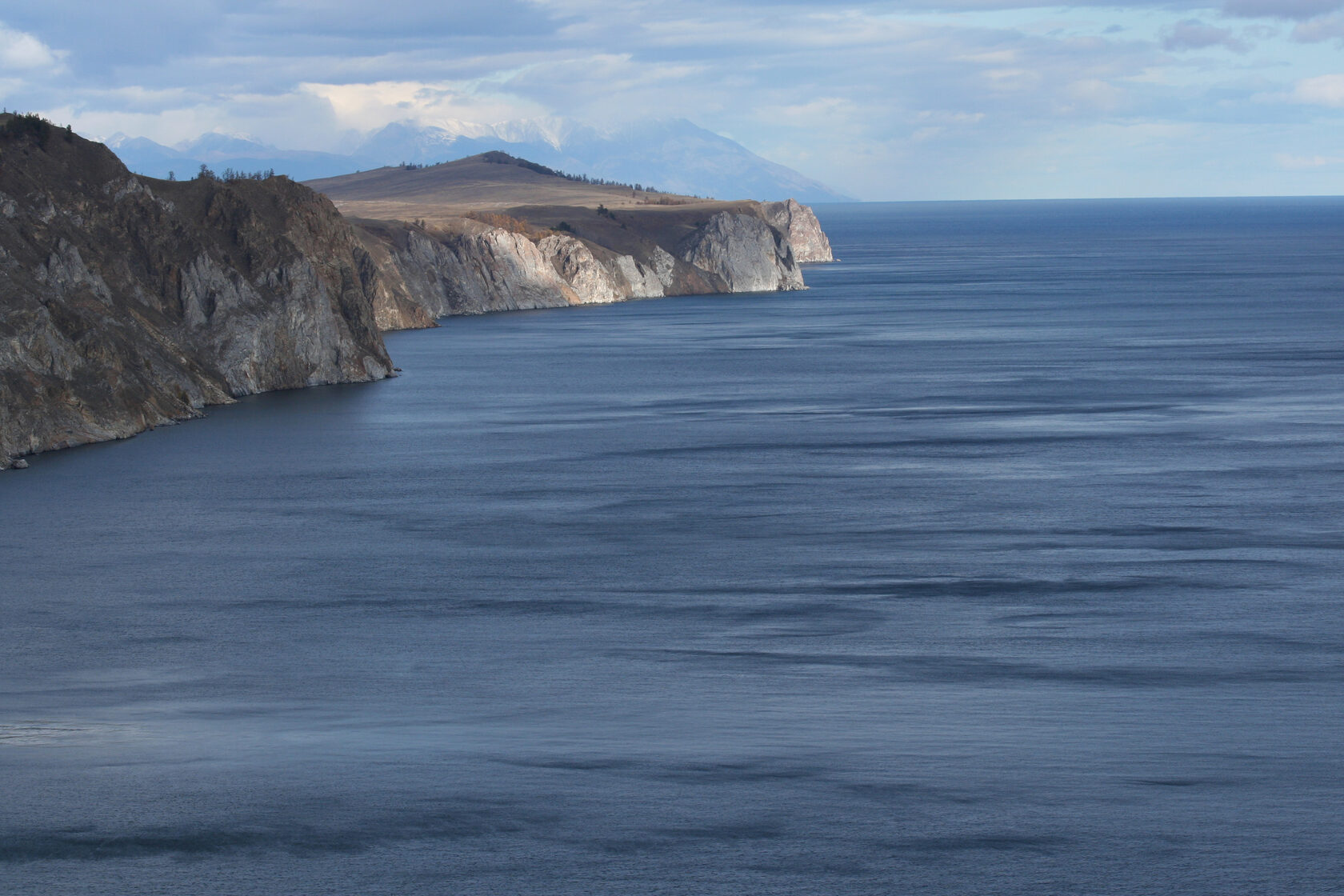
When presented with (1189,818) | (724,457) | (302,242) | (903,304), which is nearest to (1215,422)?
(724,457)

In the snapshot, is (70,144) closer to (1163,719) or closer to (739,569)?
(739,569)

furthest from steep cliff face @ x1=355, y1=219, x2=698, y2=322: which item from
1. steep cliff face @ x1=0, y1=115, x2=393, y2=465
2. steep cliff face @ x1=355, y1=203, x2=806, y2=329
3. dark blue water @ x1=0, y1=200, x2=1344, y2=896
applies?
dark blue water @ x1=0, y1=200, x2=1344, y2=896

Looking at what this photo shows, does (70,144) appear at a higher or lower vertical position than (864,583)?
higher

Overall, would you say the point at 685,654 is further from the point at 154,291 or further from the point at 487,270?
the point at 487,270

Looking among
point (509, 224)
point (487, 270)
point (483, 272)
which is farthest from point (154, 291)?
point (509, 224)

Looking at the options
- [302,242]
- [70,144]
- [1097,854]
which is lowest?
[1097,854]

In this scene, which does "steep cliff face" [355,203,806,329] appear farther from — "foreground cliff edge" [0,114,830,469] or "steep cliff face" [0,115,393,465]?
"foreground cliff edge" [0,114,830,469]
